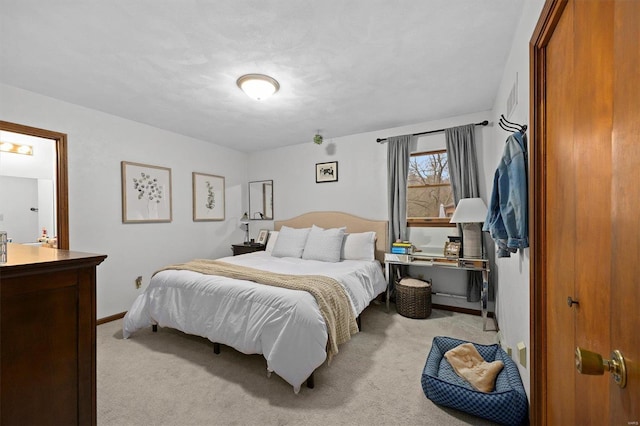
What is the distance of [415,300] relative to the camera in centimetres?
323

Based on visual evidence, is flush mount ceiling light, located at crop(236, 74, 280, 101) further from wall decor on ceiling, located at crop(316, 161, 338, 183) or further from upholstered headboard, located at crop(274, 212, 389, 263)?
upholstered headboard, located at crop(274, 212, 389, 263)

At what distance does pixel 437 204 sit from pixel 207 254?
3.58 meters

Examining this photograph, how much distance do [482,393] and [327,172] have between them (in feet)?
11.1

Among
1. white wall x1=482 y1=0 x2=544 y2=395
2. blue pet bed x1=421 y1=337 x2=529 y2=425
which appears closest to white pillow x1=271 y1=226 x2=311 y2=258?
blue pet bed x1=421 y1=337 x2=529 y2=425

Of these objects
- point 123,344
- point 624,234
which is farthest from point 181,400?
point 624,234

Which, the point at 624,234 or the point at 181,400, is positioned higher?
the point at 624,234

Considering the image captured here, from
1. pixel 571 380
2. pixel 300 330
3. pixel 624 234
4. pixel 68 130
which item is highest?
pixel 68 130

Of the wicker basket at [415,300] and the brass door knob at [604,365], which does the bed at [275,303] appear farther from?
the brass door knob at [604,365]

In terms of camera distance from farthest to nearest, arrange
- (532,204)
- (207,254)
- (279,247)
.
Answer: (207,254), (279,247), (532,204)

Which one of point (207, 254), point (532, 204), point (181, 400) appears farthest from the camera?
point (207, 254)

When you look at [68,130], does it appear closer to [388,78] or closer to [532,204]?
[388,78]

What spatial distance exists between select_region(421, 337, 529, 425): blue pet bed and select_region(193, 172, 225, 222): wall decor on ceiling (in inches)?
149

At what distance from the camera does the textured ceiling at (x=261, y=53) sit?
5.52ft

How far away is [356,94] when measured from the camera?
2.83 m
